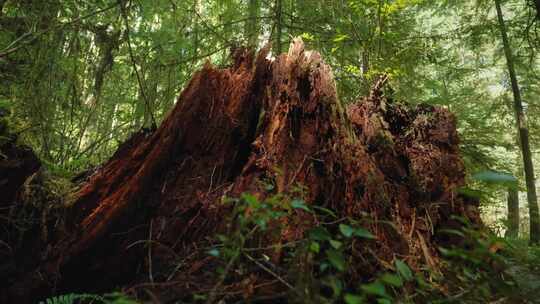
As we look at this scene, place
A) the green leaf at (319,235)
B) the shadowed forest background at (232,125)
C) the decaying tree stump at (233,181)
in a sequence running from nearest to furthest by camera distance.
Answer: the green leaf at (319,235)
the shadowed forest background at (232,125)
the decaying tree stump at (233,181)

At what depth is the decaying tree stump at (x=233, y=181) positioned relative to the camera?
9.03ft

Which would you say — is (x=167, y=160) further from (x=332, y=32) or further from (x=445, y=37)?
(x=445, y=37)

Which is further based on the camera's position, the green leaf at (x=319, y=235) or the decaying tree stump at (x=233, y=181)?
the decaying tree stump at (x=233, y=181)

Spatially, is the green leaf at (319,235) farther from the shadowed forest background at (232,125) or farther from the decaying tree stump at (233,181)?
the decaying tree stump at (233,181)

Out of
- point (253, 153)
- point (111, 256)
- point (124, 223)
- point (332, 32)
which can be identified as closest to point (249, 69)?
point (253, 153)

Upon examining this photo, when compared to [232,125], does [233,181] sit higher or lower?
lower

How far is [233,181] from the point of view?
10.0 ft

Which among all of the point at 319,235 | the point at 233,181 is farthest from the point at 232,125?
the point at 319,235

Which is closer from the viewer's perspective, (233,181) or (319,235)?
(319,235)

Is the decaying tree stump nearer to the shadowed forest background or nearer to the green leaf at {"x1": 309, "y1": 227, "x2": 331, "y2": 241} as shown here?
the shadowed forest background

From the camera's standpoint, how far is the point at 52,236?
2.92 meters

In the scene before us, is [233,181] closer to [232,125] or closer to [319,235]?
[232,125]

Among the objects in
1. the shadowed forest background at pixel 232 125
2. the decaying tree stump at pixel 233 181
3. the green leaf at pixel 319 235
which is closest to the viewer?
the green leaf at pixel 319 235

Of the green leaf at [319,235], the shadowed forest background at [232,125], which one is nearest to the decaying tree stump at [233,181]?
the shadowed forest background at [232,125]
